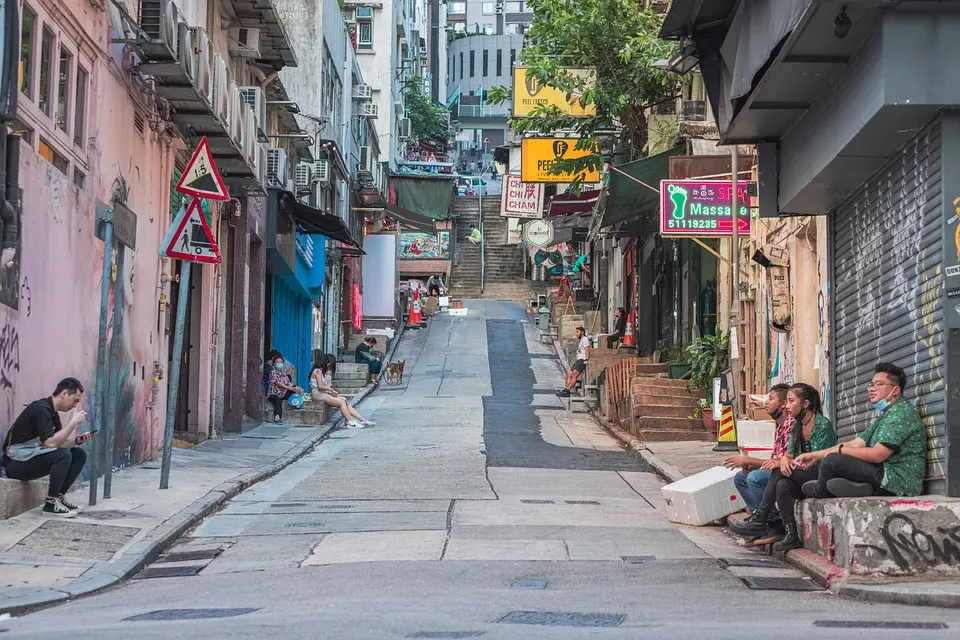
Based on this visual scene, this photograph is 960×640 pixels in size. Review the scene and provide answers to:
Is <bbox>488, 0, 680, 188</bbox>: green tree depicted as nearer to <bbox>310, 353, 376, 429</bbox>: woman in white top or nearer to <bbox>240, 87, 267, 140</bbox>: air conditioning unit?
<bbox>240, 87, 267, 140</bbox>: air conditioning unit

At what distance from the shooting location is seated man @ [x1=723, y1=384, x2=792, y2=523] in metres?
11.0

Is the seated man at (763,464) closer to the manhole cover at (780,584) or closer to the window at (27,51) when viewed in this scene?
the manhole cover at (780,584)

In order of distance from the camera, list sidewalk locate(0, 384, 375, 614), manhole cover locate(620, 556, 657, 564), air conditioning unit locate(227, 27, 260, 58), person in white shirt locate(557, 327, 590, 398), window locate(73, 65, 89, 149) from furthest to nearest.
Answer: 1. person in white shirt locate(557, 327, 590, 398)
2. air conditioning unit locate(227, 27, 260, 58)
3. window locate(73, 65, 89, 149)
4. manhole cover locate(620, 556, 657, 564)
5. sidewalk locate(0, 384, 375, 614)

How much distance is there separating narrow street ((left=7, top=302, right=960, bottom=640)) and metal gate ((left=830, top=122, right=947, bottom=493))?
5.22 ft

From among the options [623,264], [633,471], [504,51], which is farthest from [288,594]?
[504,51]

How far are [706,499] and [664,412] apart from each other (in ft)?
36.7

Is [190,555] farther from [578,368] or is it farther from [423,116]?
[423,116]

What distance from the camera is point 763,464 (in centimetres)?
1095

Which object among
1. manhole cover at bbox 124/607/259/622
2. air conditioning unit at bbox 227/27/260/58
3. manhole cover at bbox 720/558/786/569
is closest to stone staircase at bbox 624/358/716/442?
air conditioning unit at bbox 227/27/260/58

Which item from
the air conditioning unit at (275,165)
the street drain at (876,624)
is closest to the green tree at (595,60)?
the air conditioning unit at (275,165)

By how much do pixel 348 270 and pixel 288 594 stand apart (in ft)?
136

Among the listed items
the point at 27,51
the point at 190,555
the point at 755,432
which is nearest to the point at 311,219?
the point at 755,432

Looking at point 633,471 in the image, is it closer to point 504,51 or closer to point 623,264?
point 623,264

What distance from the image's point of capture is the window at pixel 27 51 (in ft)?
40.3
